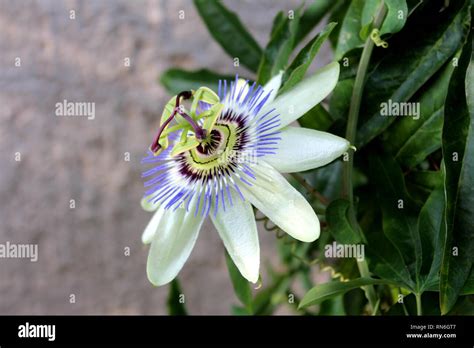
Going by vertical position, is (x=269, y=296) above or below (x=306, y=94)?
below

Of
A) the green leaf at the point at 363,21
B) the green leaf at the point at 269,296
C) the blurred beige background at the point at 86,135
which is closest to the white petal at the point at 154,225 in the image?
the green leaf at the point at 363,21

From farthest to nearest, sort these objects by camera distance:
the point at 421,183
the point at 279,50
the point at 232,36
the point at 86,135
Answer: the point at 86,135 < the point at 232,36 < the point at 279,50 < the point at 421,183

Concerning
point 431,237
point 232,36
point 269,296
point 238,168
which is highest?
point 232,36

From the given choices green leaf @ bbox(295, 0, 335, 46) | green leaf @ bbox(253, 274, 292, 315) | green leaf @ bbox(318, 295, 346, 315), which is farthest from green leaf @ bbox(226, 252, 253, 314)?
green leaf @ bbox(253, 274, 292, 315)

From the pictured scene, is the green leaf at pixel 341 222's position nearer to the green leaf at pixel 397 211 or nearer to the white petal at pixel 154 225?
the green leaf at pixel 397 211

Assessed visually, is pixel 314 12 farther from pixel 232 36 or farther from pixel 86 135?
pixel 86 135

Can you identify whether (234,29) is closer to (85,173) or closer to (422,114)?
(422,114)

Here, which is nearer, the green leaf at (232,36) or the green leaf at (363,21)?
the green leaf at (363,21)

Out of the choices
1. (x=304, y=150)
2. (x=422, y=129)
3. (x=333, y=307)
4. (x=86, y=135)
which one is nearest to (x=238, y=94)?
(x=304, y=150)
